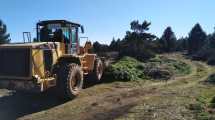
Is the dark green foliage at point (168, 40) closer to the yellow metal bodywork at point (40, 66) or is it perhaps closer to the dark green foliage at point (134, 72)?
the dark green foliage at point (134, 72)

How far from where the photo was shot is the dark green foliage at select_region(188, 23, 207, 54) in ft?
253

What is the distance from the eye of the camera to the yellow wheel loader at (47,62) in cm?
1429

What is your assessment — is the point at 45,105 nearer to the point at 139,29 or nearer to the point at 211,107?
the point at 211,107

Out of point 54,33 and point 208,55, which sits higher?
point 54,33

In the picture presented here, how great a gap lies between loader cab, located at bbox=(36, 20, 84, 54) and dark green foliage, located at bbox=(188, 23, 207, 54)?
198 feet

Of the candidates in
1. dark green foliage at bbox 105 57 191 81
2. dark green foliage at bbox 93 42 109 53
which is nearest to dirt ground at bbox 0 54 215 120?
dark green foliage at bbox 105 57 191 81

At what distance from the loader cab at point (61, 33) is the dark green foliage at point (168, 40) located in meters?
60.2

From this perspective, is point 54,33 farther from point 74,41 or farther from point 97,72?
point 97,72

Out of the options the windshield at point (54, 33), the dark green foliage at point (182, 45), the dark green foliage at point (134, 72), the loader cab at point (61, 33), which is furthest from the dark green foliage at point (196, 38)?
the windshield at point (54, 33)

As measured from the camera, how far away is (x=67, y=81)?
50.2 ft

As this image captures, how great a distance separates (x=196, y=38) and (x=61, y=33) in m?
66.1

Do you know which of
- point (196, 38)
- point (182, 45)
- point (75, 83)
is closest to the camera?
point (75, 83)

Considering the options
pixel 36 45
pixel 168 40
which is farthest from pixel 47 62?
pixel 168 40

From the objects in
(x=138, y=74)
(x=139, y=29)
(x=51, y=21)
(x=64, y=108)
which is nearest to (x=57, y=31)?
(x=51, y=21)
